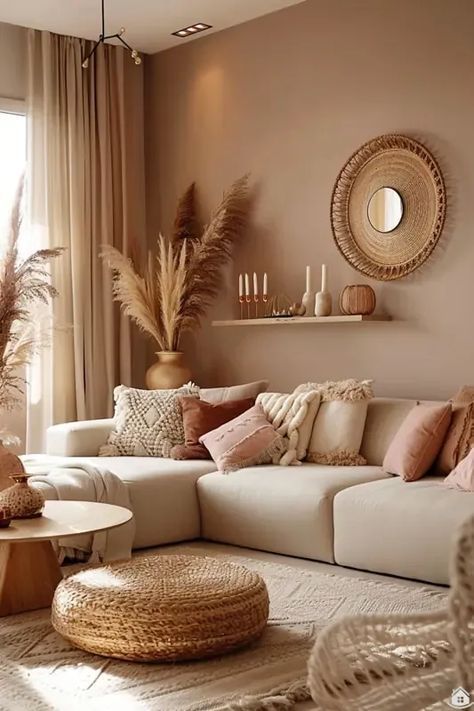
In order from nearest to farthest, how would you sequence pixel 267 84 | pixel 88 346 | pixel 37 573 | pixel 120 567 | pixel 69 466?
pixel 120 567 → pixel 37 573 → pixel 69 466 → pixel 267 84 → pixel 88 346

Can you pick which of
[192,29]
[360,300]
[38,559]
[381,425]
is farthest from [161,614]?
[192,29]

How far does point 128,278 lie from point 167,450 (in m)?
1.33

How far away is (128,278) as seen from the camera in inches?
249

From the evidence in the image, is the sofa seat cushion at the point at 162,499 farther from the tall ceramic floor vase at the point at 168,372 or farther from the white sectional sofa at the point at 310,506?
the tall ceramic floor vase at the point at 168,372

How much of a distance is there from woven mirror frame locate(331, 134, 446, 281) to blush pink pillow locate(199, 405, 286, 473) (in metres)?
1.07

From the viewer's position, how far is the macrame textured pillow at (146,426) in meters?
5.49

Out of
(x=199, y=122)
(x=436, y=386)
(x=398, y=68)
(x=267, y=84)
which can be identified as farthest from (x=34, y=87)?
(x=436, y=386)

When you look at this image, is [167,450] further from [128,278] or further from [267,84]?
[267,84]

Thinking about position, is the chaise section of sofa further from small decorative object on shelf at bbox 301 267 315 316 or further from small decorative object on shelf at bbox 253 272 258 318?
small decorative object on shelf at bbox 253 272 258 318

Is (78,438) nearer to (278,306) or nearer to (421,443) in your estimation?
(278,306)

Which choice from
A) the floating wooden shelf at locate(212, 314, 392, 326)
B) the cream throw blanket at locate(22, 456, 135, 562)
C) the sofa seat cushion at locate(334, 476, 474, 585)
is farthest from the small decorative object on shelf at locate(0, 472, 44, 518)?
the floating wooden shelf at locate(212, 314, 392, 326)

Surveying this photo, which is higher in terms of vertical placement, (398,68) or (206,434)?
(398,68)

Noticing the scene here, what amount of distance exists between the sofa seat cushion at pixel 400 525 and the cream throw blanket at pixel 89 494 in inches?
38.1

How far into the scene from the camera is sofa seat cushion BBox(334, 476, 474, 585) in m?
4.03
